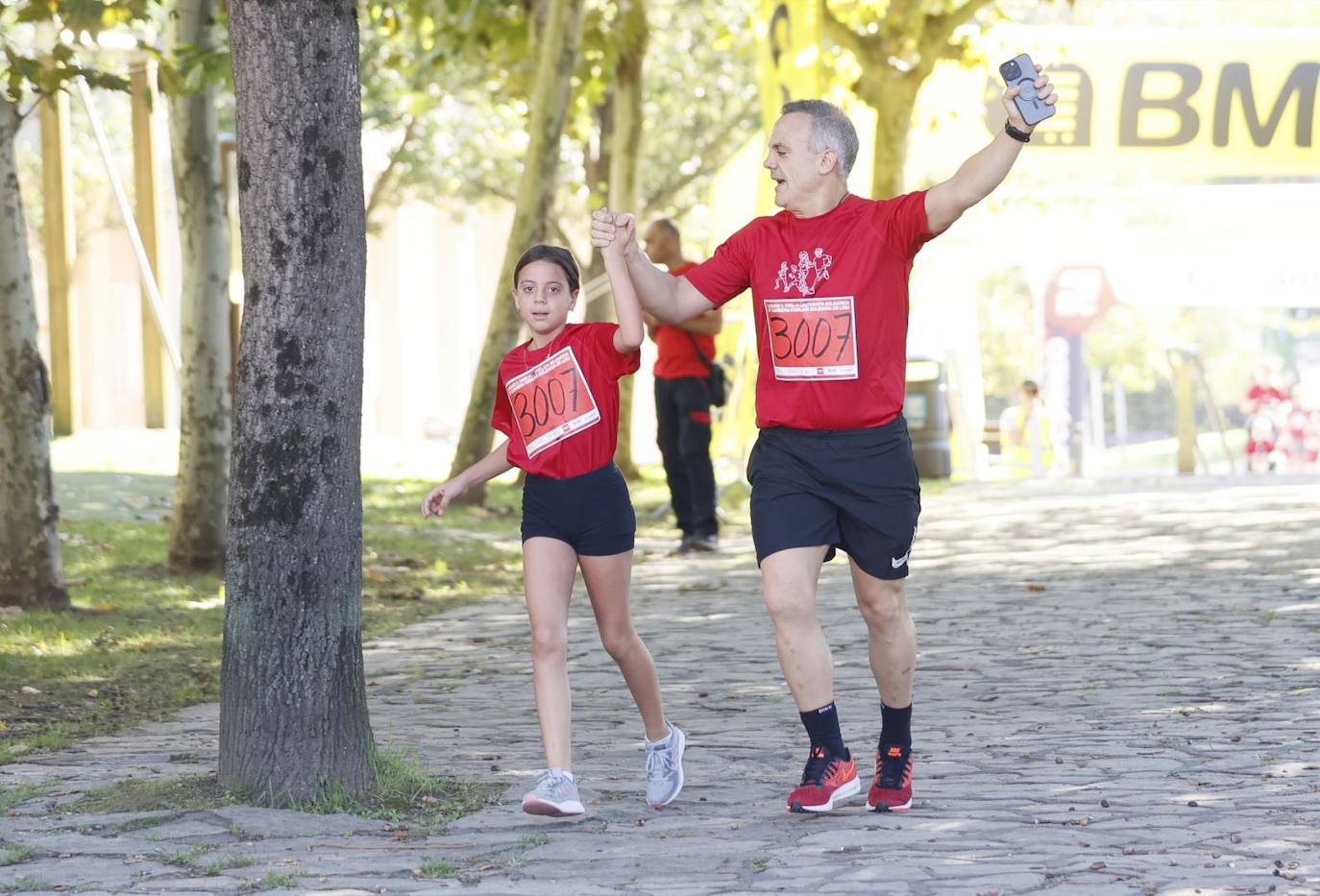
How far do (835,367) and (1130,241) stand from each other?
72.8 feet

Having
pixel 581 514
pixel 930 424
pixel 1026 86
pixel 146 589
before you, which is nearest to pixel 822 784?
pixel 581 514

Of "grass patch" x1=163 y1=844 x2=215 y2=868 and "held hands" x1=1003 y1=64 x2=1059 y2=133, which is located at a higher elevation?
"held hands" x1=1003 y1=64 x2=1059 y2=133

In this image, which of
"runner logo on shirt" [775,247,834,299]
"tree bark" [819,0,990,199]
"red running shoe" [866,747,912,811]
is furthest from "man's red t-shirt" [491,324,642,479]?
"tree bark" [819,0,990,199]

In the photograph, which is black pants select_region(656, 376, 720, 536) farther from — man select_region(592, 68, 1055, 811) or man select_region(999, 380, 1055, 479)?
man select_region(999, 380, 1055, 479)

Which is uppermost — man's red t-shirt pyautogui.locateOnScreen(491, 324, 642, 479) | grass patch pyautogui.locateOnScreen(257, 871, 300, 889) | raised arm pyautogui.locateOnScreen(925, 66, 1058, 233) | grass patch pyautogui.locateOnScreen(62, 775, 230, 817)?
raised arm pyautogui.locateOnScreen(925, 66, 1058, 233)

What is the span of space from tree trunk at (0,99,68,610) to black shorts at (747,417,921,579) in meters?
5.32

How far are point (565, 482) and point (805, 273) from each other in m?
0.84

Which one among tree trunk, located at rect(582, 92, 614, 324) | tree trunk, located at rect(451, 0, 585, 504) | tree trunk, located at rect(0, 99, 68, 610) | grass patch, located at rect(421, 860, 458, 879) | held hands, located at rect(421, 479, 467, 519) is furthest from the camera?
tree trunk, located at rect(582, 92, 614, 324)

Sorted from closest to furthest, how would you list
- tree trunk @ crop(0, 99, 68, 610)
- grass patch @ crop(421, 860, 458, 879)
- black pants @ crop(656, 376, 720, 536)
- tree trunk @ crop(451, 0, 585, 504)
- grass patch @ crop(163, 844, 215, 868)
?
grass patch @ crop(421, 860, 458, 879) < grass patch @ crop(163, 844, 215, 868) < tree trunk @ crop(0, 99, 68, 610) < black pants @ crop(656, 376, 720, 536) < tree trunk @ crop(451, 0, 585, 504)

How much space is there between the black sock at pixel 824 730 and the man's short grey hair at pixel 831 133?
140 cm

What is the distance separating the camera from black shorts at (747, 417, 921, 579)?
526 centimetres

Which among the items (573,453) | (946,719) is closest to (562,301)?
(573,453)

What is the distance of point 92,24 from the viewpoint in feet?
29.0

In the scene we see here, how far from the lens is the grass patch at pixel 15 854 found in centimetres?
476
